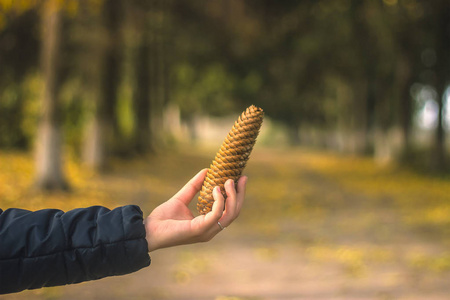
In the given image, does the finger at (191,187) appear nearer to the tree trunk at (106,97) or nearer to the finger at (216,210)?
the finger at (216,210)

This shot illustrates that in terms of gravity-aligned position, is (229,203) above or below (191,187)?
below

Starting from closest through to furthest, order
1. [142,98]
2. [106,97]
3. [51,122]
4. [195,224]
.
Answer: [195,224], [51,122], [106,97], [142,98]

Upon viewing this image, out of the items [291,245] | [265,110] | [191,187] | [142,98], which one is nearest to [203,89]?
[142,98]

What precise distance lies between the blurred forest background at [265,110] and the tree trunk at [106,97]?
2.0 inches

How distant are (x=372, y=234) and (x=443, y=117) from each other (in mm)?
12603

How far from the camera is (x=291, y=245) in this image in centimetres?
795

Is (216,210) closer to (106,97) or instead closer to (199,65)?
(106,97)

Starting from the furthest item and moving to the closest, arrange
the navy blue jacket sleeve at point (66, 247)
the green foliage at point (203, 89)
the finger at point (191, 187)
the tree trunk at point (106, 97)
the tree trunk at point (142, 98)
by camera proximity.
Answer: the green foliage at point (203, 89) → the tree trunk at point (142, 98) → the tree trunk at point (106, 97) → the finger at point (191, 187) → the navy blue jacket sleeve at point (66, 247)

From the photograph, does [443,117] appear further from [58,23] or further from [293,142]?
[293,142]

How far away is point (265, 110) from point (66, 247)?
5.30m

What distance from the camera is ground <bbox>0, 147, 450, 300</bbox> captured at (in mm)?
5676

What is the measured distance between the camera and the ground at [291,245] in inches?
223

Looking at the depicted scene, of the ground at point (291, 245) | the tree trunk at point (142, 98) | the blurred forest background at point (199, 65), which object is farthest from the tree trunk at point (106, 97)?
the tree trunk at point (142, 98)

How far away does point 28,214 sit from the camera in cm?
200
